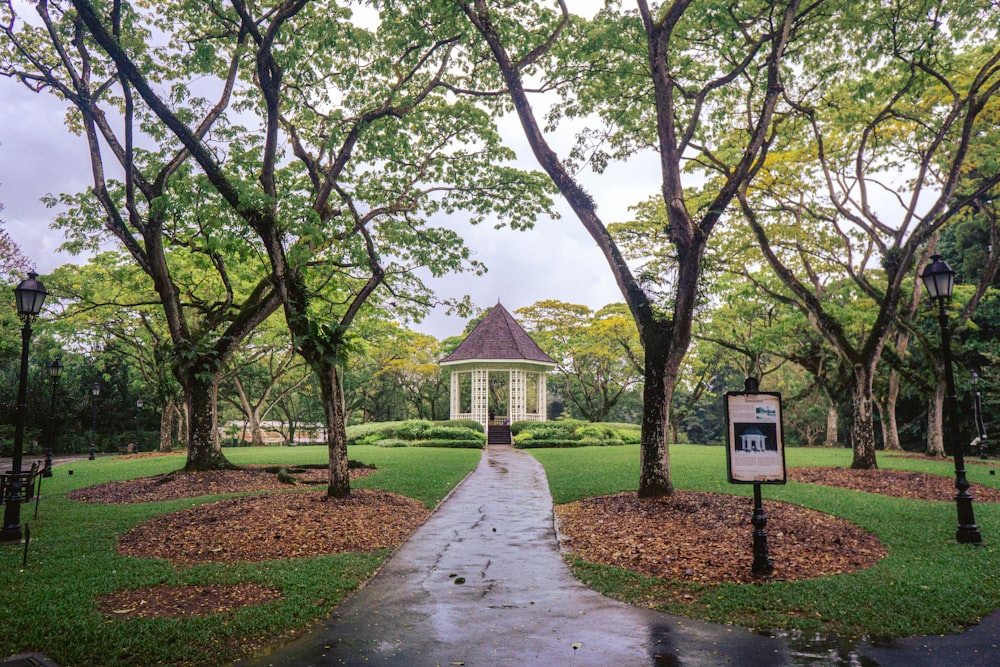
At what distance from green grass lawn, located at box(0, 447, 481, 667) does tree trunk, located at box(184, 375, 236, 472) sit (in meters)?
4.73

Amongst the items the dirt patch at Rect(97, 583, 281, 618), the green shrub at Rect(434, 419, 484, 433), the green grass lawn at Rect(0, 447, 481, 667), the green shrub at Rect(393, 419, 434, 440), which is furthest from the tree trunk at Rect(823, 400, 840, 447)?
the dirt patch at Rect(97, 583, 281, 618)

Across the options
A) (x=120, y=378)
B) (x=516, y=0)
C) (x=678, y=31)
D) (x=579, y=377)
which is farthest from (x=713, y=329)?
(x=120, y=378)

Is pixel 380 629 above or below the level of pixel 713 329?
below

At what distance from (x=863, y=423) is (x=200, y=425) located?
16721 mm

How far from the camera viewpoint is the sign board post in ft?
20.6

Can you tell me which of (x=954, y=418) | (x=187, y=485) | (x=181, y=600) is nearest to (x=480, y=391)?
(x=187, y=485)

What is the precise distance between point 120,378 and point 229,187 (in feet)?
103

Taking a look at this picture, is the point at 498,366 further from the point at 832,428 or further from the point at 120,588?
the point at 120,588

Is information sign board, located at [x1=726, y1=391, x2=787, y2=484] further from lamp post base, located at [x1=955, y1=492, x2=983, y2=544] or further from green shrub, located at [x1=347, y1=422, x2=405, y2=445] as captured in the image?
green shrub, located at [x1=347, y1=422, x2=405, y2=445]

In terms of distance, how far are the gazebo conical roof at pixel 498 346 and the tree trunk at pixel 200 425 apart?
55.2 ft

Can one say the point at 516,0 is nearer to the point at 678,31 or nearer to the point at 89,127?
the point at 678,31

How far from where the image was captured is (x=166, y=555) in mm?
7082

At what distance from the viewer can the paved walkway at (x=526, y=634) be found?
13.7 feet

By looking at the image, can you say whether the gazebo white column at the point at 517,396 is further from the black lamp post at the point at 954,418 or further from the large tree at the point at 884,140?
the black lamp post at the point at 954,418
